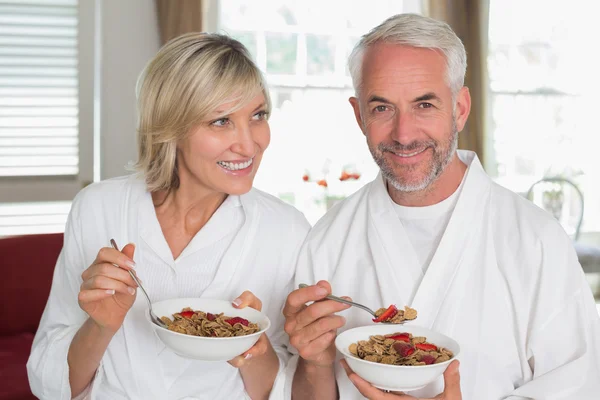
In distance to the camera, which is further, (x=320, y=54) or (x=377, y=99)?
(x=320, y=54)

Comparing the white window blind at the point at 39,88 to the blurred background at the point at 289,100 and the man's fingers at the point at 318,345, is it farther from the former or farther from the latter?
the man's fingers at the point at 318,345

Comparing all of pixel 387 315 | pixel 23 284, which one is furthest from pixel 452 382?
pixel 23 284

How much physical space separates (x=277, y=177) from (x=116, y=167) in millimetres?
1146

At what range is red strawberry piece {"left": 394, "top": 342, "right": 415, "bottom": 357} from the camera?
1263 mm

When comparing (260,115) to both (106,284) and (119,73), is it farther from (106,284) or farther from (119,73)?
(119,73)

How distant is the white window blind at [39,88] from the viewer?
3683 mm

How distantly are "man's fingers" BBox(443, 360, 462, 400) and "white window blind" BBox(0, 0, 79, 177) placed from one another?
298 cm

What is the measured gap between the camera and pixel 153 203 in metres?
1.82

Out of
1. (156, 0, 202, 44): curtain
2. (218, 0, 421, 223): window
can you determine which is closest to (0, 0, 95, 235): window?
(156, 0, 202, 44): curtain

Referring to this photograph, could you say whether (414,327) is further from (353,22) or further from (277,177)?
(353,22)

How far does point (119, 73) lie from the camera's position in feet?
13.5

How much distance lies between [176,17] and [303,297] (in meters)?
3.15

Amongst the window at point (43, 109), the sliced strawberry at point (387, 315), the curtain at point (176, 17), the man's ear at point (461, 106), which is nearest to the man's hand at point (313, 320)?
the sliced strawberry at point (387, 315)

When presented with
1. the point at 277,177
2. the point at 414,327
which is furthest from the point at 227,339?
the point at 277,177
